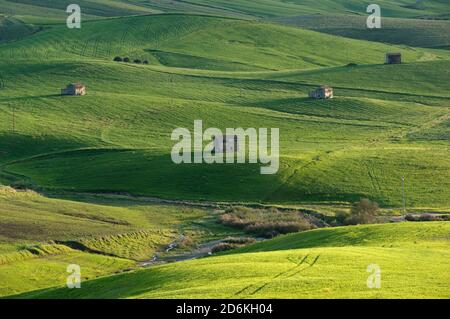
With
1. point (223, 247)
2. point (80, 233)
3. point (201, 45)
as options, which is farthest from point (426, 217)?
point (201, 45)

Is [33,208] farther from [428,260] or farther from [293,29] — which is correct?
[293,29]

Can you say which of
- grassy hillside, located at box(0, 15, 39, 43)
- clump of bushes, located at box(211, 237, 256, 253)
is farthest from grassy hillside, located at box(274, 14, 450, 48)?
clump of bushes, located at box(211, 237, 256, 253)

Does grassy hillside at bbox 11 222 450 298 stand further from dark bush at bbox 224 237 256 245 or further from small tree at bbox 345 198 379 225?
small tree at bbox 345 198 379 225

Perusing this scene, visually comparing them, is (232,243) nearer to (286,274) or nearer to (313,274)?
(286,274)

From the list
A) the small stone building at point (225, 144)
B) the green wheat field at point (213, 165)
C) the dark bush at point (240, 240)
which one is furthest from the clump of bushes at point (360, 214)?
the small stone building at point (225, 144)

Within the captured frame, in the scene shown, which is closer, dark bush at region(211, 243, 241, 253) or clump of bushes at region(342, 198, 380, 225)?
dark bush at region(211, 243, 241, 253)
